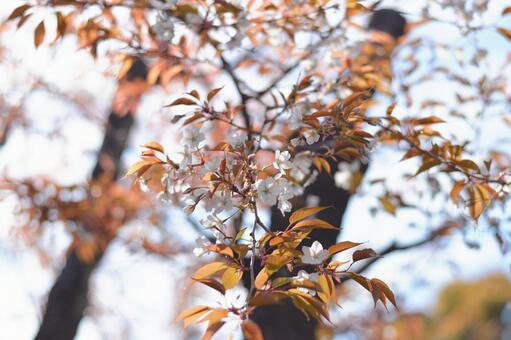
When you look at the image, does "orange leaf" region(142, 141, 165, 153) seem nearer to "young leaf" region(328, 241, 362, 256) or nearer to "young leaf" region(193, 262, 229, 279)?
"young leaf" region(193, 262, 229, 279)

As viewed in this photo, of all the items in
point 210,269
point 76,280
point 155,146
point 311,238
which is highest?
point 155,146

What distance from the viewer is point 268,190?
986 millimetres

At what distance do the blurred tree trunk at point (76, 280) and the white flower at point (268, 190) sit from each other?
4.79 ft

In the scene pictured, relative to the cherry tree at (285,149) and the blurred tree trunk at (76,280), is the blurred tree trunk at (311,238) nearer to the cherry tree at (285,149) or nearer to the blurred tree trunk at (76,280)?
the cherry tree at (285,149)

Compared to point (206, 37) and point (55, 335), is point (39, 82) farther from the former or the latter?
point (206, 37)

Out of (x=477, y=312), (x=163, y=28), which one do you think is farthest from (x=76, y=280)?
(x=477, y=312)

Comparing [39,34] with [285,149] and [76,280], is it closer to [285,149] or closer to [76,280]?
[285,149]

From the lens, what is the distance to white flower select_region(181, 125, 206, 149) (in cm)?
104

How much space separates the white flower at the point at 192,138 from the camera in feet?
3.42

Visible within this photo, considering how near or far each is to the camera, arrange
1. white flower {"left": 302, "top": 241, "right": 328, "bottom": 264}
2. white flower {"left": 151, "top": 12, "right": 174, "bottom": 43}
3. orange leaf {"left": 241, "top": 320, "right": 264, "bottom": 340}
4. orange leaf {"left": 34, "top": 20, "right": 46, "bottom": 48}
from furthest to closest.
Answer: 1. orange leaf {"left": 34, "top": 20, "right": 46, "bottom": 48}
2. white flower {"left": 151, "top": 12, "right": 174, "bottom": 43}
3. white flower {"left": 302, "top": 241, "right": 328, "bottom": 264}
4. orange leaf {"left": 241, "top": 320, "right": 264, "bottom": 340}

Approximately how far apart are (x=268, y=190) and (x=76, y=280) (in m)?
2.38

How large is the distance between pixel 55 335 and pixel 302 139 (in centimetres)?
215

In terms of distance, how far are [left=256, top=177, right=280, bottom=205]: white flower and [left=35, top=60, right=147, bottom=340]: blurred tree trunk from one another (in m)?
1.46

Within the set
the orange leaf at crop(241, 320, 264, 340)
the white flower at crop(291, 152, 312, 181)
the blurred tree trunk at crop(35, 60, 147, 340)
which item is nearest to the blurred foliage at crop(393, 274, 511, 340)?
the blurred tree trunk at crop(35, 60, 147, 340)
